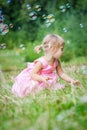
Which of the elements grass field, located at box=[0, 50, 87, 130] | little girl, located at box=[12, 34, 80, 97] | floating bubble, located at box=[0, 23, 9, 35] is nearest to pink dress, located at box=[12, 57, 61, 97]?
little girl, located at box=[12, 34, 80, 97]

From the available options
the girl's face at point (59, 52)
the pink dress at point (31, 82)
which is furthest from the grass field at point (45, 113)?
the girl's face at point (59, 52)

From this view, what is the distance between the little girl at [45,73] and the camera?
11.4ft

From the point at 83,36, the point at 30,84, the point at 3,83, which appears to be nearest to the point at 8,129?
the point at 30,84

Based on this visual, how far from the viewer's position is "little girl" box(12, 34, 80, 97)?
11.4 ft

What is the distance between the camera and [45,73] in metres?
3.62

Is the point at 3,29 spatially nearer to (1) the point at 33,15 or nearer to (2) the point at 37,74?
(1) the point at 33,15

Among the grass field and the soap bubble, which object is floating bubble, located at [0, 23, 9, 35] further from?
the grass field

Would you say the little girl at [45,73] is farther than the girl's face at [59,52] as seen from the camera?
No

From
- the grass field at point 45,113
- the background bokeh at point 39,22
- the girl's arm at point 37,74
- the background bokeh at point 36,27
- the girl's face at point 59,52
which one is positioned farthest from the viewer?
the background bokeh at point 39,22

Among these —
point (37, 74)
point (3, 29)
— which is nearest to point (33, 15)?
point (3, 29)

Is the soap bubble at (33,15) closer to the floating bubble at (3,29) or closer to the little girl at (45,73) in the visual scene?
the floating bubble at (3,29)

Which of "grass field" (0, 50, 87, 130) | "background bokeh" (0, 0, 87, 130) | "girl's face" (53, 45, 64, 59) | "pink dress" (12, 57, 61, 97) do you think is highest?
"grass field" (0, 50, 87, 130)

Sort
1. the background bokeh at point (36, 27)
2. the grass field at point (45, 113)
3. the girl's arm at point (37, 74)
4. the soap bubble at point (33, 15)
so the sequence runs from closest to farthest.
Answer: the grass field at point (45, 113)
the girl's arm at point (37, 74)
the background bokeh at point (36, 27)
the soap bubble at point (33, 15)

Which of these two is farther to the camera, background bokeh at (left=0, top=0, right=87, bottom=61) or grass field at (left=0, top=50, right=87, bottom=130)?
background bokeh at (left=0, top=0, right=87, bottom=61)
